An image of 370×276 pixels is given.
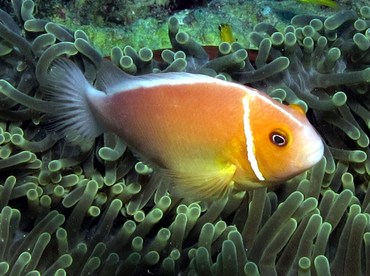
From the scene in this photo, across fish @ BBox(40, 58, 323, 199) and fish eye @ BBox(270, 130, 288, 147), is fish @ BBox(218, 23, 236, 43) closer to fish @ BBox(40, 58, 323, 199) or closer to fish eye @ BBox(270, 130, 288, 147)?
fish @ BBox(40, 58, 323, 199)

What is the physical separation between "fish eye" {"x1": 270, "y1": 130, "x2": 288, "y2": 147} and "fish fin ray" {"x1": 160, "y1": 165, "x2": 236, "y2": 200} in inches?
6.6

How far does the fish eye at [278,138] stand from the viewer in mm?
1338

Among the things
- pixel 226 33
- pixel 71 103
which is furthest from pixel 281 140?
pixel 226 33

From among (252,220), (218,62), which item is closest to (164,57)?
(218,62)

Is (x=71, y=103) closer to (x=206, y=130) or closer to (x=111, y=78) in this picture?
(x=111, y=78)

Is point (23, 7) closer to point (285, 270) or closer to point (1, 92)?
point (1, 92)

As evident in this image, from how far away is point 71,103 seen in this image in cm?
178

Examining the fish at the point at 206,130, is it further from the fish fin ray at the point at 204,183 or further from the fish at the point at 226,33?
the fish at the point at 226,33

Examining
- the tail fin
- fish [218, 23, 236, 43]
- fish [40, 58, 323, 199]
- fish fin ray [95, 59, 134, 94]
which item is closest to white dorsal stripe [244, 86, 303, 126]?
fish [40, 58, 323, 199]

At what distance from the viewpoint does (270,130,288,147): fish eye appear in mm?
1338

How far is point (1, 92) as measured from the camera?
221 centimetres

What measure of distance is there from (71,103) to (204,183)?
0.60 m

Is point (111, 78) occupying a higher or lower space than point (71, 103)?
higher

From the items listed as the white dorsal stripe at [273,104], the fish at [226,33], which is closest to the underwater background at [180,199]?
the fish at [226,33]
